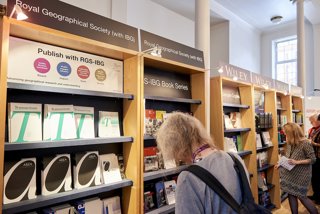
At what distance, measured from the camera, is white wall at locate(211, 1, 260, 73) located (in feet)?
21.4

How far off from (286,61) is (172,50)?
6925mm

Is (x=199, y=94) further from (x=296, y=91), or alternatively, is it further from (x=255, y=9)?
(x=255, y=9)

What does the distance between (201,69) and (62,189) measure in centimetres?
194

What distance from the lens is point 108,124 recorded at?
2.32 meters

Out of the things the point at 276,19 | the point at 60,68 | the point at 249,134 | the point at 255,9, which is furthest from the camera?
the point at 276,19

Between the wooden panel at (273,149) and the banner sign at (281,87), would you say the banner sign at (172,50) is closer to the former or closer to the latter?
the wooden panel at (273,149)

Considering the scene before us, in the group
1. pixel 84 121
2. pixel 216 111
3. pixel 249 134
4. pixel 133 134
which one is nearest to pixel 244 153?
pixel 249 134

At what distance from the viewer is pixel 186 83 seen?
127 inches

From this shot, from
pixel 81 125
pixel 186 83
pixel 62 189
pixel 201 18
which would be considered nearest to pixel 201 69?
pixel 186 83

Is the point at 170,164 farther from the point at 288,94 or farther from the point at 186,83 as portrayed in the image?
the point at 288,94

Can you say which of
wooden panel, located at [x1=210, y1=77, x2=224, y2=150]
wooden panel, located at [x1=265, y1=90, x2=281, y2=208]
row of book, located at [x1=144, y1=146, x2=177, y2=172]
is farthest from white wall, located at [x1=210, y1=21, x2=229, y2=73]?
row of book, located at [x1=144, y1=146, x2=177, y2=172]

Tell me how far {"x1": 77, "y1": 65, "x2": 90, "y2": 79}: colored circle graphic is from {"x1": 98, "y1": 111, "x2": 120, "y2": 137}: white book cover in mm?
350

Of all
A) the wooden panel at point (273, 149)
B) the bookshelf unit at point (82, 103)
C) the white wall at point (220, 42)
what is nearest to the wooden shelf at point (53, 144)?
the bookshelf unit at point (82, 103)

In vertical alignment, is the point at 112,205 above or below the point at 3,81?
below
